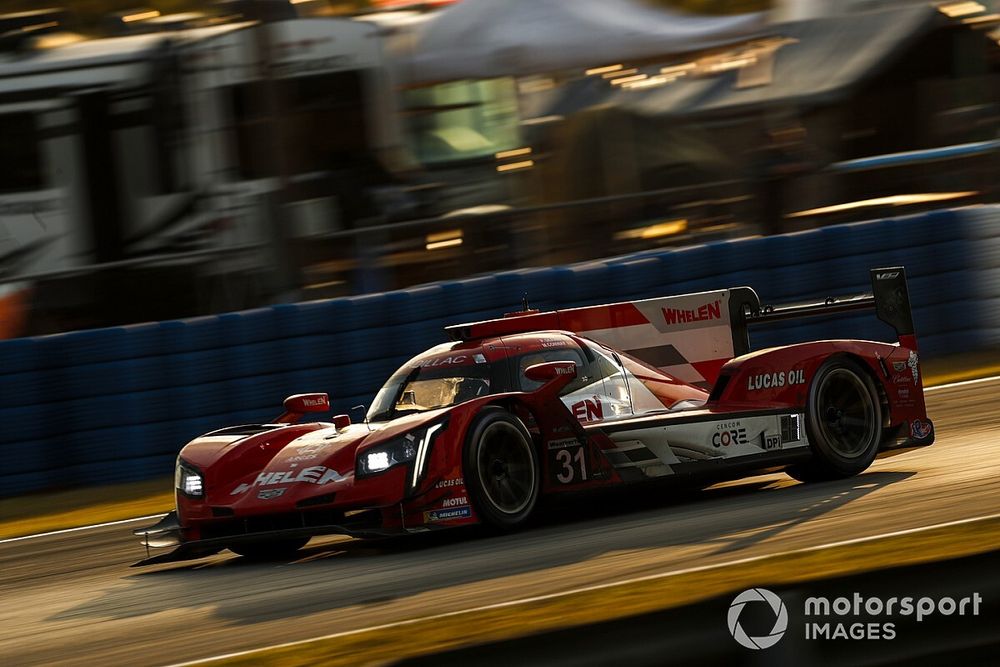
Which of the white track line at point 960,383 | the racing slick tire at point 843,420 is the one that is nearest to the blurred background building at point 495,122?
the white track line at point 960,383

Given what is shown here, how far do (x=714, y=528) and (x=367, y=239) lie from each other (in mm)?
7625

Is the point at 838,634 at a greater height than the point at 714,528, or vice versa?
the point at 838,634

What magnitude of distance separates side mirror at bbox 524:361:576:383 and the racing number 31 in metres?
0.37

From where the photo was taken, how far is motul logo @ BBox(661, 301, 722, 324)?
29.7 ft

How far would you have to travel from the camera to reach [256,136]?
16062mm

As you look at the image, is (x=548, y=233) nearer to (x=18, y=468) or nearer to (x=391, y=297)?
(x=391, y=297)

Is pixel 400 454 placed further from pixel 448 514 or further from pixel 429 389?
pixel 429 389

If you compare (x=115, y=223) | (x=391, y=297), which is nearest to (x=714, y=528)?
(x=391, y=297)

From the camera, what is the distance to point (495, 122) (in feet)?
51.0

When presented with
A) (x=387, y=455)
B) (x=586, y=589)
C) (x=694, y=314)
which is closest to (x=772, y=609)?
(x=586, y=589)

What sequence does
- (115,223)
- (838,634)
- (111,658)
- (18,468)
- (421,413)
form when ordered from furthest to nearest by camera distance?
(115,223)
(18,468)
(421,413)
(111,658)
(838,634)

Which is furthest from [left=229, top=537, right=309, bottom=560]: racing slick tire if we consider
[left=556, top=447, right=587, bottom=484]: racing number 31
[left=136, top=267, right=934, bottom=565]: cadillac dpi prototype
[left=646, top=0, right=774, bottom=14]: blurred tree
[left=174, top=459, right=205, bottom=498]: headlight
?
[left=646, top=0, right=774, bottom=14]: blurred tree

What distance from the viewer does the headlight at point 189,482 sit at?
752 centimetres

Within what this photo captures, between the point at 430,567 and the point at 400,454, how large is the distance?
0.62 m
